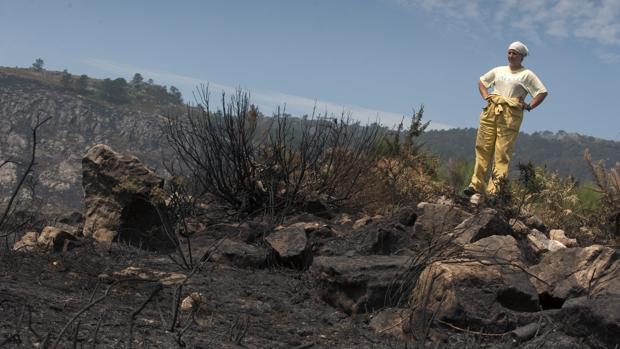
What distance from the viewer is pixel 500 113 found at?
723 cm

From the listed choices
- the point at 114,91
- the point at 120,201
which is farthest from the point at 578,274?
the point at 114,91

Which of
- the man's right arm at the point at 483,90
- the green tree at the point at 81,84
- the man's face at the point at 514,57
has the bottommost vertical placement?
the man's right arm at the point at 483,90

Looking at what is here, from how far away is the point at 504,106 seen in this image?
7.24m

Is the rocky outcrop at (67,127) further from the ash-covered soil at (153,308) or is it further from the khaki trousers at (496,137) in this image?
the ash-covered soil at (153,308)

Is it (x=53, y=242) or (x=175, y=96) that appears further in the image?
(x=175, y=96)

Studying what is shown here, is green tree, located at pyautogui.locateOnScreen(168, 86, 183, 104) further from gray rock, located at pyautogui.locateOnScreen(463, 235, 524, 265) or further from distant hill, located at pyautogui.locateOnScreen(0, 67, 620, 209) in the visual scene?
gray rock, located at pyautogui.locateOnScreen(463, 235, 524, 265)

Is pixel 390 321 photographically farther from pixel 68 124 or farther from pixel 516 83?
pixel 68 124

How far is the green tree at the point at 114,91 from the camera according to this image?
83.8 metres

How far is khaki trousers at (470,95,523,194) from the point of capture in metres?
7.21

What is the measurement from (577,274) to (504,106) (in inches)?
127

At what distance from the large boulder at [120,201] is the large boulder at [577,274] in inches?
139

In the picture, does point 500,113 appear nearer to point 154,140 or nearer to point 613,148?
point 154,140

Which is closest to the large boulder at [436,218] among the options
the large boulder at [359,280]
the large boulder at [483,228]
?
the large boulder at [483,228]

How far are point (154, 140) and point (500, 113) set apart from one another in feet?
212
